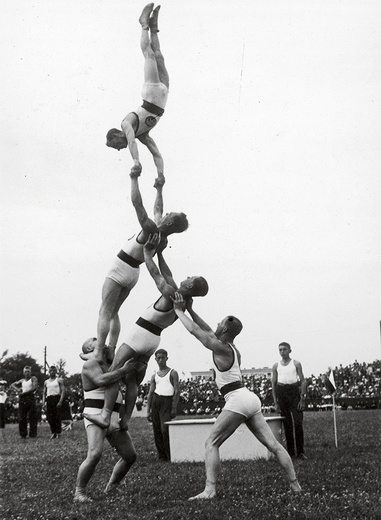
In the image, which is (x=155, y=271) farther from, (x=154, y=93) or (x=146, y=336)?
(x=154, y=93)

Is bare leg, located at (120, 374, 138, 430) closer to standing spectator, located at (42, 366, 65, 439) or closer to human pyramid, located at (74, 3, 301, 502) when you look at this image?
human pyramid, located at (74, 3, 301, 502)

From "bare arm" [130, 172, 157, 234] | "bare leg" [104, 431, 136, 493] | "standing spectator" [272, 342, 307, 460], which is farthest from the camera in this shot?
"standing spectator" [272, 342, 307, 460]

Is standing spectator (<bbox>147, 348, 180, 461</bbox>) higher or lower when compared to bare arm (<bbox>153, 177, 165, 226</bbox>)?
lower

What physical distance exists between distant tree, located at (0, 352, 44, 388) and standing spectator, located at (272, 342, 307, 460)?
7475cm

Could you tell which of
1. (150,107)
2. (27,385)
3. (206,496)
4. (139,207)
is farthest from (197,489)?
(27,385)

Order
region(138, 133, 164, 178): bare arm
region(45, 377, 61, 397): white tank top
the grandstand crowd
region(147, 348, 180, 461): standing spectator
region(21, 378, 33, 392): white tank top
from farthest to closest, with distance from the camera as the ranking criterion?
the grandstand crowd → region(45, 377, 61, 397): white tank top → region(21, 378, 33, 392): white tank top → region(147, 348, 180, 461): standing spectator → region(138, 133, 164, 178): bare arm

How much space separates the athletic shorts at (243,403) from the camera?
23.4 feet

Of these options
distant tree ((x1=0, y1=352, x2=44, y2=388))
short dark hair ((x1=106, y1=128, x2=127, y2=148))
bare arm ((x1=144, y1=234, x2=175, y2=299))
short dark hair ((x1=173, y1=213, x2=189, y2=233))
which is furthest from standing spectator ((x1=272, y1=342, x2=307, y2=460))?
distant tree ((x1=0, y1=352, x2=44, y2=388))

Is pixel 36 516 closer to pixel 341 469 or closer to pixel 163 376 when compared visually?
pixel 341 469

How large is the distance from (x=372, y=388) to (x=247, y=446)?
2277 centimetres

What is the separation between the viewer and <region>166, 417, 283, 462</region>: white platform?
1090cm

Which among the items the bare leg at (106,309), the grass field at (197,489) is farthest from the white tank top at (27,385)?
the bare leg at (106,309)

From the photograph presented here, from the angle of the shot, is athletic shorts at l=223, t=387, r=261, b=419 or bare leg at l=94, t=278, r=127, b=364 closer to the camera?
athletic shorts at l=223, t=387, r=261, b=419

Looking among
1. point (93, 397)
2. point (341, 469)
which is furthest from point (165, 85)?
point (341, 469)
